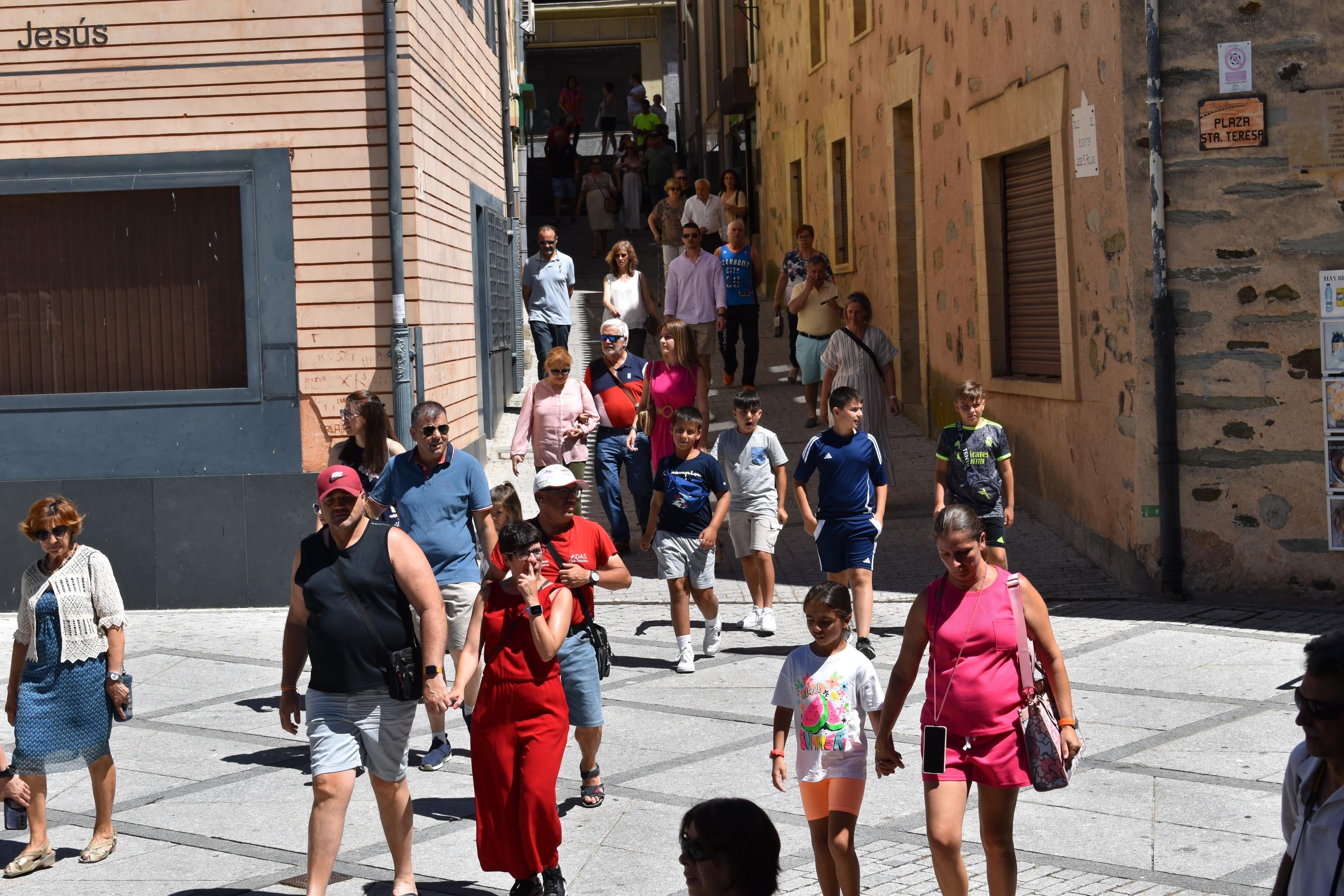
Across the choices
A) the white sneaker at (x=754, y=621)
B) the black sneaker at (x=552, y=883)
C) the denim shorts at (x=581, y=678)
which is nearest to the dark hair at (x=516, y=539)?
the denim shorts at (x=581, y=678)

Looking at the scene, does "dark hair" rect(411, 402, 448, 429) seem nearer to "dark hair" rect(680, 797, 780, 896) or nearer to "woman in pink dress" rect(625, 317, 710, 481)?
"woman in pink dress" rect(625, 317, 710, 481)

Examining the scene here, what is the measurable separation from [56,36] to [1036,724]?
9.60 meters

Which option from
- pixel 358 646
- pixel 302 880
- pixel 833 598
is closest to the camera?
pixel 833 598

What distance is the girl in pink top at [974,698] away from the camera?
5.03 meters

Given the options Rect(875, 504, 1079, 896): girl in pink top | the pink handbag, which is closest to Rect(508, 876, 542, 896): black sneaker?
Rect(875, 504, 1079, 896): girl in pink top

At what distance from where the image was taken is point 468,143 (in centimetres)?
1569

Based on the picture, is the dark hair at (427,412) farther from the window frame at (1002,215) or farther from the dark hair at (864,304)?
the window frame at (1002,215)

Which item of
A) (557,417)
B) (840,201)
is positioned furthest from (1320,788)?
(840,201)

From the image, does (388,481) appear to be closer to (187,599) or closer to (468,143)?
(187,599)

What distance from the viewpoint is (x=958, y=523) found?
512 centimetres

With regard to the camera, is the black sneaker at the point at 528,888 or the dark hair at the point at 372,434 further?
the dark hair at the point at 372,434

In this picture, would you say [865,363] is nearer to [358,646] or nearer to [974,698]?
[358,646]

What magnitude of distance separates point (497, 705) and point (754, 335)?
12316 mm

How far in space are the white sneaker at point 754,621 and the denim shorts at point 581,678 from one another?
12.0 feet
